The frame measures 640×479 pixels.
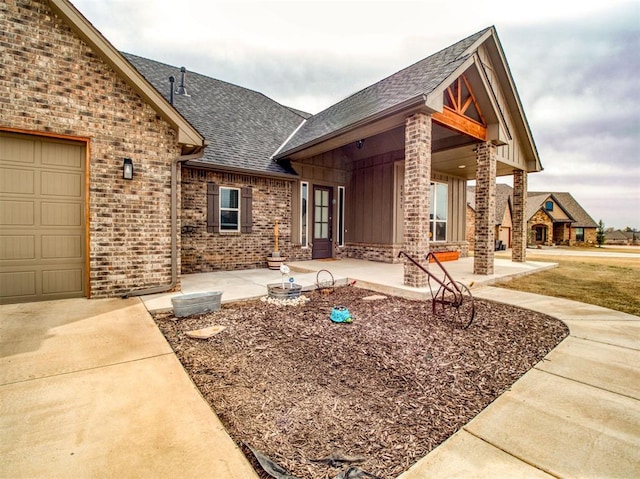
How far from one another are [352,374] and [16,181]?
5724 mm

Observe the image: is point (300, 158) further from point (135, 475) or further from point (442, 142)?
point (135, 475)

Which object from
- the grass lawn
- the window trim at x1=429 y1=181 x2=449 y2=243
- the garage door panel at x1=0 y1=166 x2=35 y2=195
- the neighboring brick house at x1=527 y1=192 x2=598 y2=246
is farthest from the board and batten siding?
the neighboring brick house at x1=527 y1=192 x2=598 y2=246

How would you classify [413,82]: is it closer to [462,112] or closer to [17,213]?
[462,112]

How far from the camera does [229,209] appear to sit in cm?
852

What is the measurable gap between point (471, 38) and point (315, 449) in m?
8.71

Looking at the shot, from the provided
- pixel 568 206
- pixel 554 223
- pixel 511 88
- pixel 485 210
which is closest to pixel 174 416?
pixel 485 210

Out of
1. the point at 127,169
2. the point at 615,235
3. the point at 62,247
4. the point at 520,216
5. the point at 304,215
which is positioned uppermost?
the point at 127,169

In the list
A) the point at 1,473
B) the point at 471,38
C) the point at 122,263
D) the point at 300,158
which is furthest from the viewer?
the point at 300,158

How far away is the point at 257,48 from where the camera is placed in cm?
1233

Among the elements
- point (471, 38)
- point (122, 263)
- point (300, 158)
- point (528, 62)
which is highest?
point (528, 62)

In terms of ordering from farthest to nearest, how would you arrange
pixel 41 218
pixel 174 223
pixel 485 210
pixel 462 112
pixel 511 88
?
pixel 511 88 < pixel 485 210 < pixel 462 112 < pixel 174 223 < pixel 41 218

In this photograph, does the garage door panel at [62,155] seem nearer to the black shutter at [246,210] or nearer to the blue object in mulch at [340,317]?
the black shutter at [246,210]

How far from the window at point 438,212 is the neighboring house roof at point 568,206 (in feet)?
85.8

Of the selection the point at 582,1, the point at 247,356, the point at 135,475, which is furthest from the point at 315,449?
the point at 582,1
